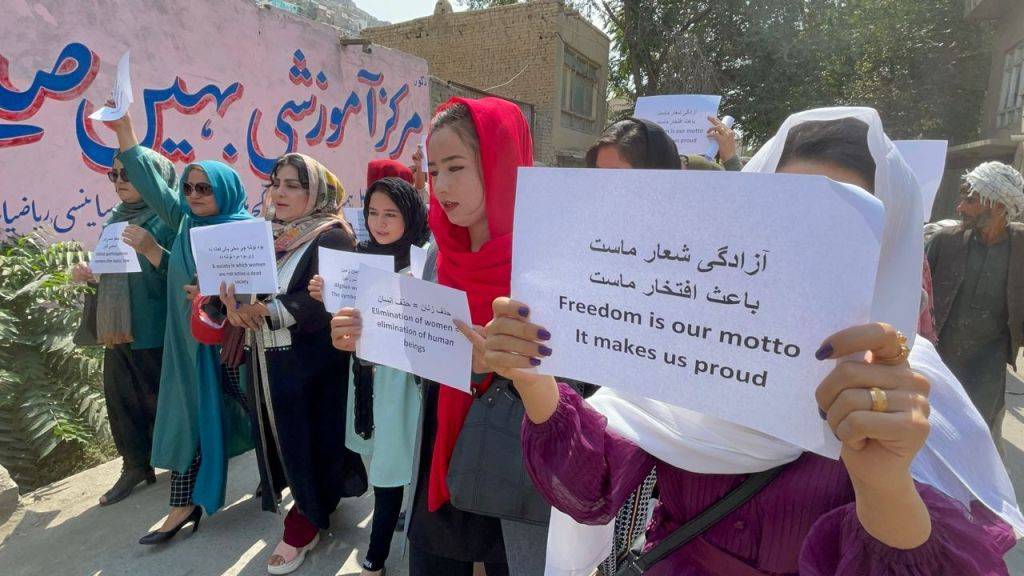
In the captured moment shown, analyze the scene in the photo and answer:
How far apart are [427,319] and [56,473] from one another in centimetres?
337

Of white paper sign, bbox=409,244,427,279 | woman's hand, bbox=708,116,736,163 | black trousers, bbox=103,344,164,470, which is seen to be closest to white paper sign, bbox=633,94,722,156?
woman's hand, bbox=708,116,736,163

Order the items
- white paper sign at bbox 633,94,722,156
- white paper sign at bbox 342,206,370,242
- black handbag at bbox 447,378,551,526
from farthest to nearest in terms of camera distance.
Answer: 1. white paper sign at bbox 342,206,370,242
2. white paper sign at bbox 633,94,722,156
3. black handbag at bbox 447,378,551,526

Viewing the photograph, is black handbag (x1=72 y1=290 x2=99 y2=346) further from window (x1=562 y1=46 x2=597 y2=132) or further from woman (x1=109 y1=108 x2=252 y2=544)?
window (x1=562 y1=46 x2=597 y2=132)

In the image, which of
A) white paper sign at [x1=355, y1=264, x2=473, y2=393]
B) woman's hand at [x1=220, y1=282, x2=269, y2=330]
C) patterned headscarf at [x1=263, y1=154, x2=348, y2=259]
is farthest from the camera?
patterned headscarf at [x1=263, y1=154, x2=348, y2=259]

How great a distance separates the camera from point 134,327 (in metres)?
2.78

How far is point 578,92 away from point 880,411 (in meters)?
15.8

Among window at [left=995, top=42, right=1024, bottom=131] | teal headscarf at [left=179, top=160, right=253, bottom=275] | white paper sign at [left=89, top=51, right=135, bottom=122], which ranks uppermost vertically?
window at [left=995, top=42, right=1024, bottom=131]

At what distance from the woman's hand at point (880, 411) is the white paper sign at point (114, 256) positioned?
2.73 meters

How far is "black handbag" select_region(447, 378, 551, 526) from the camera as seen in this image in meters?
1.35

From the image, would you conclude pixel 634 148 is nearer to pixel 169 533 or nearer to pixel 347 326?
pixel 347 326

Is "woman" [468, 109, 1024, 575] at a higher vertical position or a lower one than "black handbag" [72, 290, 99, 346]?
higher

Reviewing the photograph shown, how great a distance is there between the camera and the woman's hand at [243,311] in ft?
6.64

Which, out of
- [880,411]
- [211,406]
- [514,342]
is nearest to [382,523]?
[211,406]

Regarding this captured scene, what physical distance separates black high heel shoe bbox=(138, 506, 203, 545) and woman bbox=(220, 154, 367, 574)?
47cm
